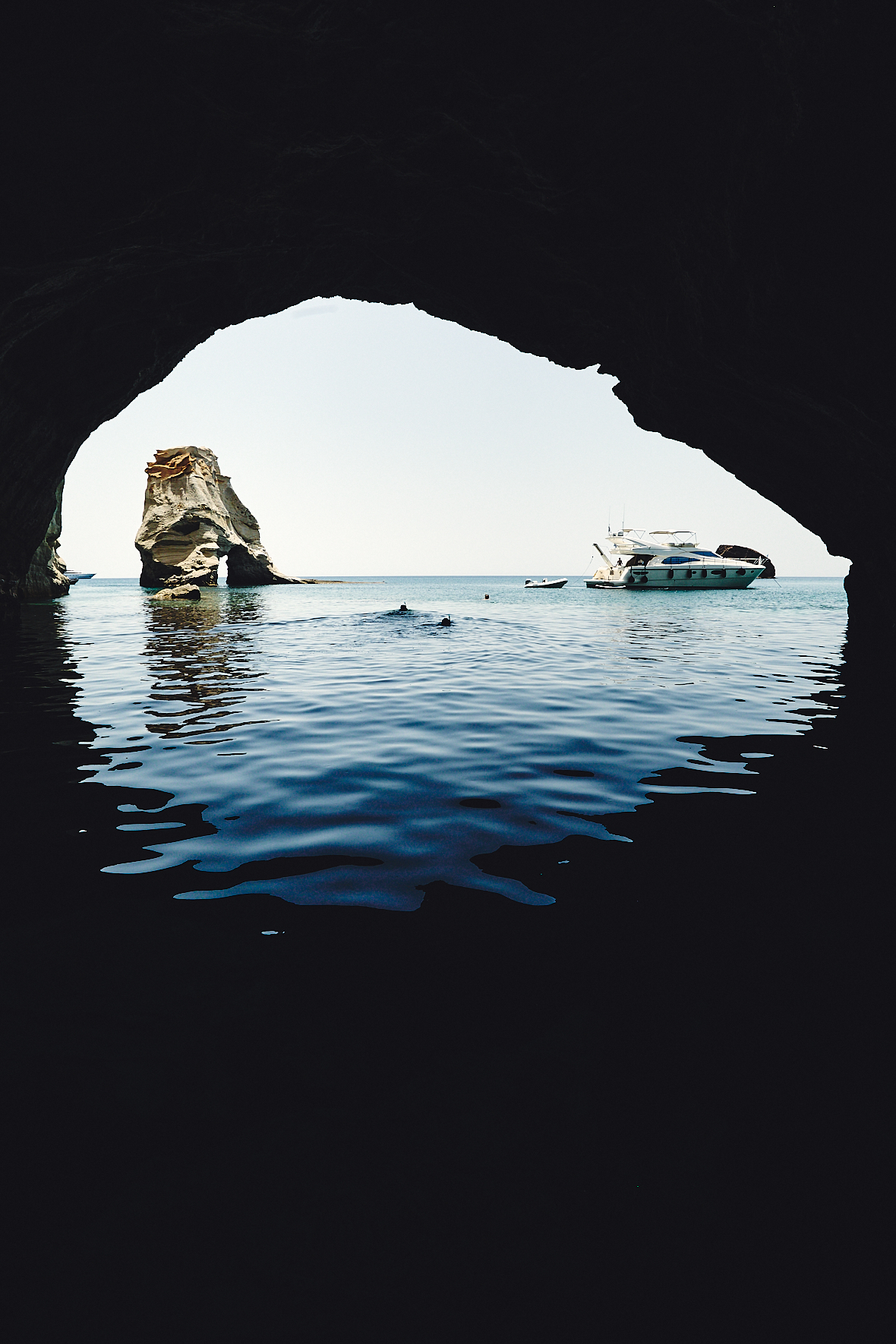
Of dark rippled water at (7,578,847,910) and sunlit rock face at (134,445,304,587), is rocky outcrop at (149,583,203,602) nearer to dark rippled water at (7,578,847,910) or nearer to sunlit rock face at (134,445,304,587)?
sunlit rock face at (134,445,304,587)

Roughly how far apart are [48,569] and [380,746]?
41440mm

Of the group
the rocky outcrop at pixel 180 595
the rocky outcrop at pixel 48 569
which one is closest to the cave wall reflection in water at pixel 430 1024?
the rocky outcrop at pixel 48 569

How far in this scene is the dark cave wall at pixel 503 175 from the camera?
4977mm

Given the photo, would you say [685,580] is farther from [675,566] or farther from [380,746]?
[380,746]

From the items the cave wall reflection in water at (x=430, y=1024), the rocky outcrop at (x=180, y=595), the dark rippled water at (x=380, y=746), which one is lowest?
the cave wall reflection in water at (x=430, y=1024)

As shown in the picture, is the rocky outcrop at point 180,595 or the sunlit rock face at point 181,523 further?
the sunlit rock face at point 181,523

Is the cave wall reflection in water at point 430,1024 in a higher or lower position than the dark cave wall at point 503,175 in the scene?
lower

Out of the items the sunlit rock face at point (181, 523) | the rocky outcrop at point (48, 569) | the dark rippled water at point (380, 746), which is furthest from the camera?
the sunlit rock face at point (181, 523)

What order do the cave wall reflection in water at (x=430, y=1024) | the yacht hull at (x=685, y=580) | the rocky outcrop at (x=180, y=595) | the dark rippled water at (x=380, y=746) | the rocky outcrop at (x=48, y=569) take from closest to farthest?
the cave wall reflection in water at (x=430, y=1024), the dark rippled water at (x=380, y=746), the rocky outcrop at (x=48, y=569), the rocky outcrop at (x=180, y=595), the yacht hull at (x=685, y=580)

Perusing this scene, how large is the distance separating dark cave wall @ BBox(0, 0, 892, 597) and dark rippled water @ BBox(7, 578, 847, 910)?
14.9ft

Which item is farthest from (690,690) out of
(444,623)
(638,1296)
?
(444,623)

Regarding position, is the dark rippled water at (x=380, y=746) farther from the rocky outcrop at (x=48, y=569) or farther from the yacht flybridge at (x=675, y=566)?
the yacht flybridge at (x=675, y=566)

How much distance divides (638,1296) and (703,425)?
1260 centimetres

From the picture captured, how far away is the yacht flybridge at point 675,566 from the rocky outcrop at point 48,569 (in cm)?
4703
